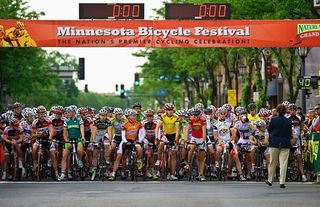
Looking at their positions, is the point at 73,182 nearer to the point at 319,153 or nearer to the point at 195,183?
the point at 195,183

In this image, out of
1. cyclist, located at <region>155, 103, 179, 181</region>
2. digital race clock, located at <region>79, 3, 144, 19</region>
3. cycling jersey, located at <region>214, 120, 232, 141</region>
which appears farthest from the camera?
digital race clock, located at <region>79, 3, 144, 19</region>

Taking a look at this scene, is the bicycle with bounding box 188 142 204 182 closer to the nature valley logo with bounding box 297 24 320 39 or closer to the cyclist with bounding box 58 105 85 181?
the cyclist with bounding box 58 105 85 181

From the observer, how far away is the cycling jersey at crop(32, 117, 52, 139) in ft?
82.5

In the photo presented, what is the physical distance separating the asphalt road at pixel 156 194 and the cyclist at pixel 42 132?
119 cm

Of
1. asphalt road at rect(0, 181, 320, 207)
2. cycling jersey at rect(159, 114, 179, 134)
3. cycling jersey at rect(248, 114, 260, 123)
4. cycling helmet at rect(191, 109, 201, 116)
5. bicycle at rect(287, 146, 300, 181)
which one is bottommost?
asphalt road at rect(0, 181, 320, 207)

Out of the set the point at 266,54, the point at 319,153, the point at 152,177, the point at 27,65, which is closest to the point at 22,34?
the point at 152,177

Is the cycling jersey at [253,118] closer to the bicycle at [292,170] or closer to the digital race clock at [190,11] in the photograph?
the bicycle at [292,170]

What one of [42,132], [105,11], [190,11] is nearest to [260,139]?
[42,132]

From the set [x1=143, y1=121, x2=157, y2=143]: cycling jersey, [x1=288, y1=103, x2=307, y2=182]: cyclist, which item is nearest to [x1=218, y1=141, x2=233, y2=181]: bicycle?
[x1=288, y1=103, x2=307, y2=182]: cyclist

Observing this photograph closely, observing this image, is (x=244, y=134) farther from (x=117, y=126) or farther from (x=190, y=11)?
(x=190, y=11)

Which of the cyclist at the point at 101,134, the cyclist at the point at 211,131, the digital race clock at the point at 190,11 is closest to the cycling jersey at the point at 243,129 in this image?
the cyclist at the point at 211,131

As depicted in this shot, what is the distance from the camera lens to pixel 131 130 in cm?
2519

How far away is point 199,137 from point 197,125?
318mm

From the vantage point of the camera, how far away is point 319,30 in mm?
32625
